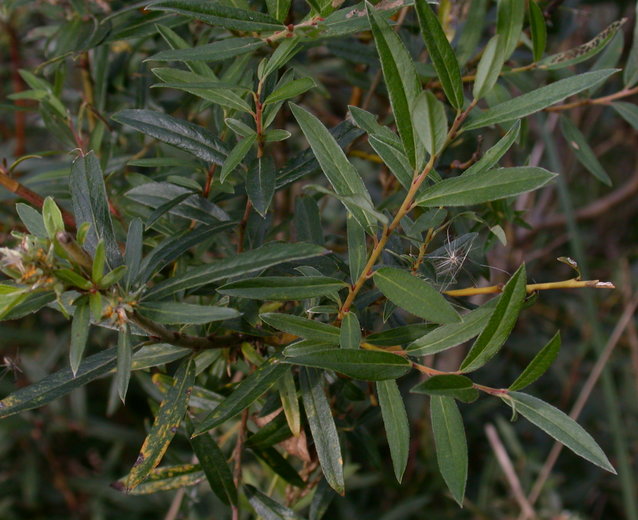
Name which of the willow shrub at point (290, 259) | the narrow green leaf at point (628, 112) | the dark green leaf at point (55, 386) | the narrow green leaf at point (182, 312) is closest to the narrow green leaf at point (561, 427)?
the willow shrub at point (290, 259)

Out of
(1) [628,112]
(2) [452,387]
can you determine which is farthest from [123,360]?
(1) [628,112]

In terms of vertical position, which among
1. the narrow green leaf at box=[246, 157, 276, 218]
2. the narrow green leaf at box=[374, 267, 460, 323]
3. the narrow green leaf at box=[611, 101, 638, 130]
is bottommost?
the narrow green leaf at box=[611, 101, 638, 130]

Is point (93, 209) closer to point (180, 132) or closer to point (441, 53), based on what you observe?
point (180, 132)

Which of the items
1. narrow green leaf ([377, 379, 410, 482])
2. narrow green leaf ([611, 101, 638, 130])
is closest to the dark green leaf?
narrow green leaf ([377, 379, 410, 482])

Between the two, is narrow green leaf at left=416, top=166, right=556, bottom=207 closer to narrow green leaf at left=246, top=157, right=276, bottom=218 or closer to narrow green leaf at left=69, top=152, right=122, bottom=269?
narrow green leaf at left=246, top=157, right=276, bottom=218

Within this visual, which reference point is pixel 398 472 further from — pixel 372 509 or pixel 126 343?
pixel 372 509

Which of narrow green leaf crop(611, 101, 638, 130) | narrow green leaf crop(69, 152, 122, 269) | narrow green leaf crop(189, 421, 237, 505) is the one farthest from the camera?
narrow green leaf crop(611, 101, 638, 130)

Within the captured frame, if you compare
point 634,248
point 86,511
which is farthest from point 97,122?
point 634,248
